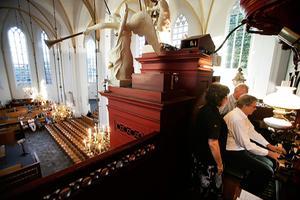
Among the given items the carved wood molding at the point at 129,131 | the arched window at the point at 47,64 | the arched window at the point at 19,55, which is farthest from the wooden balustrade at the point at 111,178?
the arched window at the point at 19,55

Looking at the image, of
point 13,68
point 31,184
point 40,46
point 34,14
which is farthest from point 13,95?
point 31,184

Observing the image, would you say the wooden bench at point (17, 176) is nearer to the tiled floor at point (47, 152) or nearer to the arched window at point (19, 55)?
the tiled floor at point (47, 152)

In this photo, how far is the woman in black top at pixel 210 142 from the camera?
4.90ft

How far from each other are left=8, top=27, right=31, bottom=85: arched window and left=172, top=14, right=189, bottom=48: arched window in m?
13.3

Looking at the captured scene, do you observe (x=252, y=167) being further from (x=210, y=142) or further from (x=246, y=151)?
(x=210, y=142)

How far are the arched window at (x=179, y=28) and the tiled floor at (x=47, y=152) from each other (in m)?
7.72

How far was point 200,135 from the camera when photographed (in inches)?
62.2

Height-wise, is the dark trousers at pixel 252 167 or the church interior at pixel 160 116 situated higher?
the church interior at pixel 160 116

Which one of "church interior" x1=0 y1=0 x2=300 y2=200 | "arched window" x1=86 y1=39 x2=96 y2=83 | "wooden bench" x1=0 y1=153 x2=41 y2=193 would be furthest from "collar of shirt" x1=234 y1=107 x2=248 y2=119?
"arched window" x1=86 y1=39 x2=96 y2=83

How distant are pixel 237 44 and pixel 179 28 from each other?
313 cm

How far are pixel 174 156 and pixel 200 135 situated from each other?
0.45 metres

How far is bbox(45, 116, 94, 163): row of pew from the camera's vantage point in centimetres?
595

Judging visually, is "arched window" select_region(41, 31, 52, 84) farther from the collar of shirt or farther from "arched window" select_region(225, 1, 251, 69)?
the collar of shirt

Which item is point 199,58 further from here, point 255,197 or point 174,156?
point 255,197
